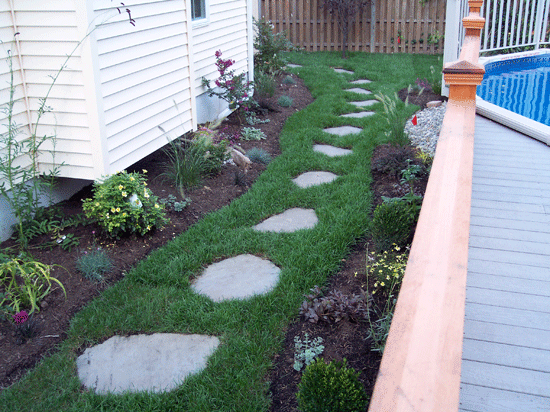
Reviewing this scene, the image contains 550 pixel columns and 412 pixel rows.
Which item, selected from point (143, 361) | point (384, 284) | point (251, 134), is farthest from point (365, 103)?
point (143, 361)

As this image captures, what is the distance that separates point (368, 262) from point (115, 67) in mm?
2406

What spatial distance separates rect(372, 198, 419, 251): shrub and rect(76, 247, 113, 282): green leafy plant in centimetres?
182

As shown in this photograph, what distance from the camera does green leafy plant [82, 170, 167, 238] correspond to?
138 inches

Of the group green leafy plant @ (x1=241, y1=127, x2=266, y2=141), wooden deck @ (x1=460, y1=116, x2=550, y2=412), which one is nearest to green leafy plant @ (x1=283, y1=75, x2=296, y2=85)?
green leafy plant @ (x1=241, y1=127, x2=266, y2=141)

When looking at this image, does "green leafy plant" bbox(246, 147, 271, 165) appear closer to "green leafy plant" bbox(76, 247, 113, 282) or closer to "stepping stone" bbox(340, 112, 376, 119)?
"stepping stone" bbox(340, 112, 376, 119)

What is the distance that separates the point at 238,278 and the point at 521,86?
253 inches

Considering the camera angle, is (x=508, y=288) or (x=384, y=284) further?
(x=384, y=284)

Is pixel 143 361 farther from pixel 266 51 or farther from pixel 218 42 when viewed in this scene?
pixel 266 51

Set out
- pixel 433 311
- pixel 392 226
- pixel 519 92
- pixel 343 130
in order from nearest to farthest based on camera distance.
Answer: pixel 433 311
pixel 392 226
pixel 343 130
pixel 519 92

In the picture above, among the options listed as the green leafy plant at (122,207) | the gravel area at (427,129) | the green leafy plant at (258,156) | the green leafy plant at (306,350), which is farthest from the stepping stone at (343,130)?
the green leafy plant at (306,350)

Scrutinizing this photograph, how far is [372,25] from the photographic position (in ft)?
36.4

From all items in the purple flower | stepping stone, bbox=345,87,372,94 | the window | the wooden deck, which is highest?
the window

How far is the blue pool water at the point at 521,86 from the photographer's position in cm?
651

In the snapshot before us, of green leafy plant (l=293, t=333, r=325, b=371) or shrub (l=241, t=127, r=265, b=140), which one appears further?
shrub (l=241, t=127, r=265, b=140)
